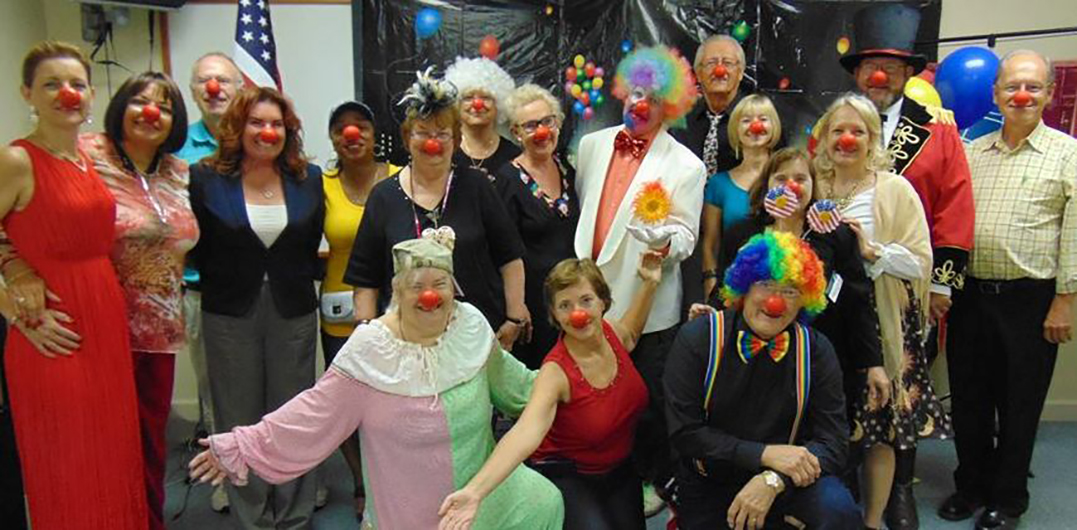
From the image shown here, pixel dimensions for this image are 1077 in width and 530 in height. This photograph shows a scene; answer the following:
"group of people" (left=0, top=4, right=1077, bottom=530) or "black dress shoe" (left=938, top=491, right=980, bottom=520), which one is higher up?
"group of people" (left=0, top=4, right=1077, bottom=530)

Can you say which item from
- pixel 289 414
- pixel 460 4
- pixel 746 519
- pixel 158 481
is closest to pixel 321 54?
pixel 460 4

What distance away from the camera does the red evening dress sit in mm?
2154

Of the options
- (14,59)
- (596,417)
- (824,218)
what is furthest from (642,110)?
(14,59)

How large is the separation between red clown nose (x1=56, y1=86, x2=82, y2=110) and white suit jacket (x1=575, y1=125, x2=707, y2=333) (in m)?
1.59

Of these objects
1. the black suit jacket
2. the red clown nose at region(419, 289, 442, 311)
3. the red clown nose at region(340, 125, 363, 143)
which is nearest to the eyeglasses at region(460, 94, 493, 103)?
the red clown nose at region(340, 125, 363, 143)

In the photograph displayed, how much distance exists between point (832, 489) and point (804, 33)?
8.51 feet

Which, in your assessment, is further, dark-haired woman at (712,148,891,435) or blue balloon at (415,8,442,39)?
blue balloon at (415,8,442,39)

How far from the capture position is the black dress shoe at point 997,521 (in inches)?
117

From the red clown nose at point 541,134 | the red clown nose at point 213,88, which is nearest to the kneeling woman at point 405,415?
the red clown nose at point 541,134

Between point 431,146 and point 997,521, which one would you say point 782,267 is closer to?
point 431,146

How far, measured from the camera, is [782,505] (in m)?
2.22

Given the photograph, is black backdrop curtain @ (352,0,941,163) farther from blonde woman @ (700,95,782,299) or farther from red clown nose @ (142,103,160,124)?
red clown nose @ (142,103,160,124)

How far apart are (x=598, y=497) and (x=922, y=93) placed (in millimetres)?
2440

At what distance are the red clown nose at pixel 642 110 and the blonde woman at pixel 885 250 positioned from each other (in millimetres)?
589
